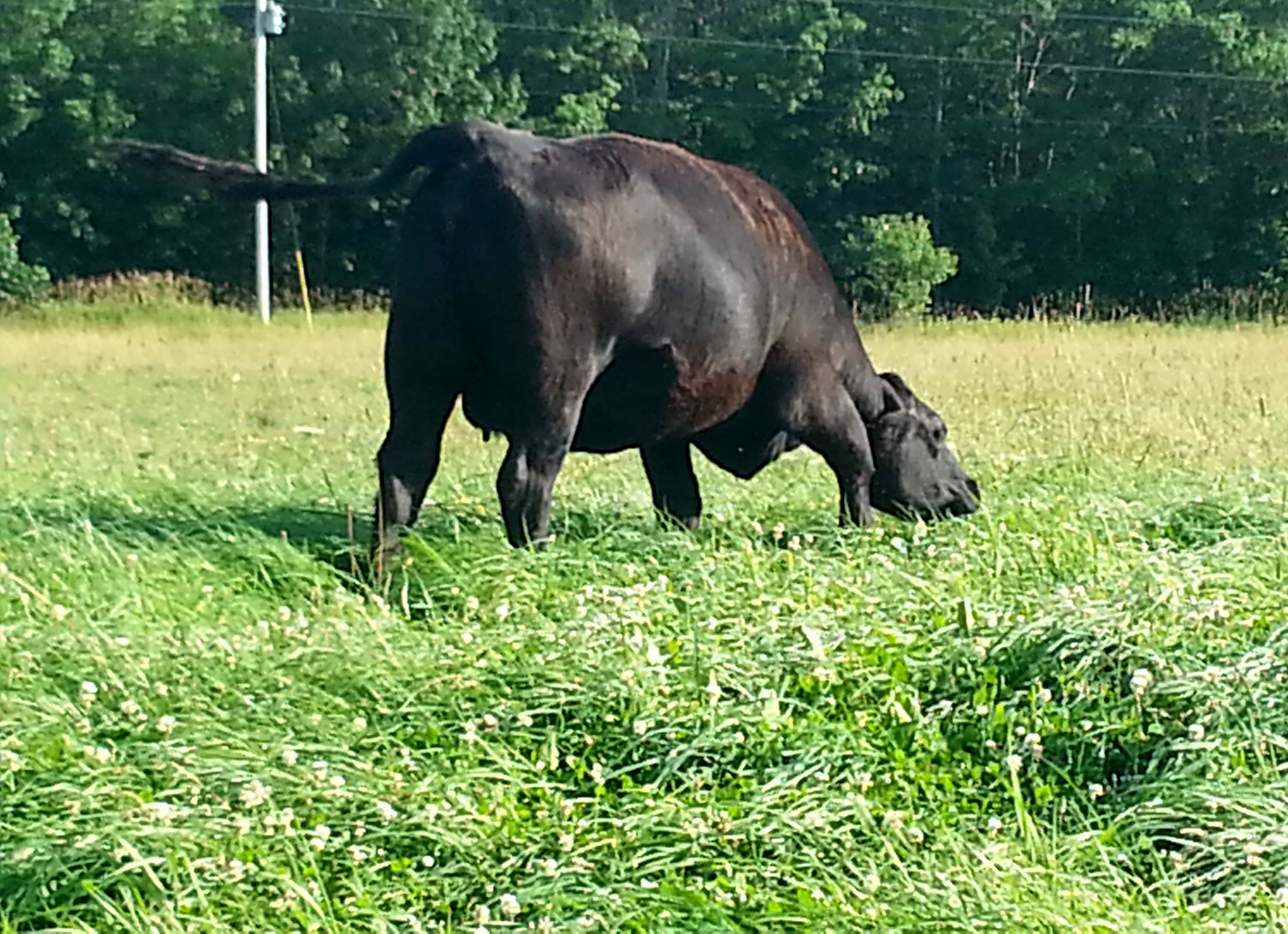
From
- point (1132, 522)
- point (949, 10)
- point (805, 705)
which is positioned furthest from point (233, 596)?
point (949, 10)

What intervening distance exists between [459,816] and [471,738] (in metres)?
0.39

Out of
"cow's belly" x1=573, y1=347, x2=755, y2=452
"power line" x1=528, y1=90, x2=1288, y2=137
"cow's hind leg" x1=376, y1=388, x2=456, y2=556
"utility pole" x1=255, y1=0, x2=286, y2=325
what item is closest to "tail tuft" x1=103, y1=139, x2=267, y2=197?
"cow's hind leg" x1=376, y1=388, x2=456, y2=556

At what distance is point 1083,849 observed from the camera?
3873 millimetres

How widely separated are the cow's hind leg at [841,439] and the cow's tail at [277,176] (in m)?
2.02

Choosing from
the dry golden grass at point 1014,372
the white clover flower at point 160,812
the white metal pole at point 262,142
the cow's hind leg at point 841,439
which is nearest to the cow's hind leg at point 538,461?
the cow's hind leg at point 841,439

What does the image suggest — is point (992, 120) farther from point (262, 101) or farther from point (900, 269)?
point (262, 101)

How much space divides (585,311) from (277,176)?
1456mm

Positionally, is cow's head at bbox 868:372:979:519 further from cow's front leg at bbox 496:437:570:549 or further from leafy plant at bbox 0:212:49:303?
leafy plant at bbox 0:212:49:303

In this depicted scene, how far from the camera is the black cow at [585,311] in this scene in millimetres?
6301

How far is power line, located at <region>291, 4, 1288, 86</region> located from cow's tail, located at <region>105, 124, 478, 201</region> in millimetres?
34573

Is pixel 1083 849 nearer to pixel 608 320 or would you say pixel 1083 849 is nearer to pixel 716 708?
pixel 716 708

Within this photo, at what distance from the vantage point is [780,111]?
43281mm

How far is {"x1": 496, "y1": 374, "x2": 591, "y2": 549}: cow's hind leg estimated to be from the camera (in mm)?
6441

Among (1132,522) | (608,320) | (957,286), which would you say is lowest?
(957,286)
